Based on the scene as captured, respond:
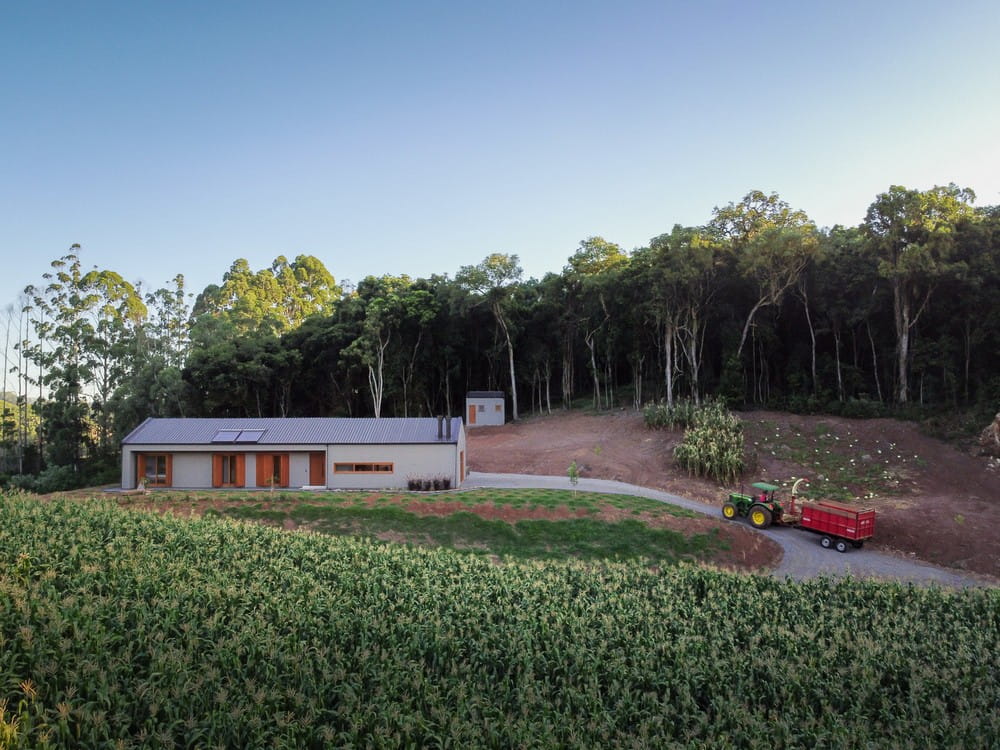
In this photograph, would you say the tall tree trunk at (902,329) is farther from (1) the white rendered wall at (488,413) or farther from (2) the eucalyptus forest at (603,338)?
(1) the white rendered wall at (488,413)

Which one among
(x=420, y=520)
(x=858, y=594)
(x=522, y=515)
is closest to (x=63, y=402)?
(x=420, y=520)

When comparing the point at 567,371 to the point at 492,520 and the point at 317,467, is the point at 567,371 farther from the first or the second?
the point at 492,520

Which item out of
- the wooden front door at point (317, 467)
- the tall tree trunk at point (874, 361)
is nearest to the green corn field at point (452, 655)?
the wooden front door at point (317, 467)

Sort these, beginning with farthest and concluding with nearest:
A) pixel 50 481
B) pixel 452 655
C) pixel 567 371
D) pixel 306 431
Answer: pixel 567 371
pixel 50 481
pixel 306 431
pixel 452 655

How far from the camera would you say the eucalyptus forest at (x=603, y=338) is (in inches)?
1259

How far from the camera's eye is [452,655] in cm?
824

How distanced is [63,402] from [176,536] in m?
38.0

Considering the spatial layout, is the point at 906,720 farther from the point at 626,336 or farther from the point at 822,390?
the point at 626,336

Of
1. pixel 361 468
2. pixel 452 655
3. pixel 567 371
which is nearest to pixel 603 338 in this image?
pixel 567 371

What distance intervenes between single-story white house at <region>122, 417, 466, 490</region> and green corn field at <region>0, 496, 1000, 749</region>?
1293cm

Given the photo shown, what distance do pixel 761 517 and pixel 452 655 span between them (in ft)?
51.4

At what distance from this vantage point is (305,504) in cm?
2097

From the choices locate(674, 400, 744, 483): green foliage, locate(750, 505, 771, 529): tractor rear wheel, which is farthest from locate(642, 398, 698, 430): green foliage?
locate(750, 505, 771, 529): tractor rear wheel

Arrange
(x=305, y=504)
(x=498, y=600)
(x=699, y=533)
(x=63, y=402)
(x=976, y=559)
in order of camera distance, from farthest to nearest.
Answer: (x=63, y=402)
(x=305, y=504)
(x=699, y=533)
(x=976, y=559)
(x=498, y=600)
